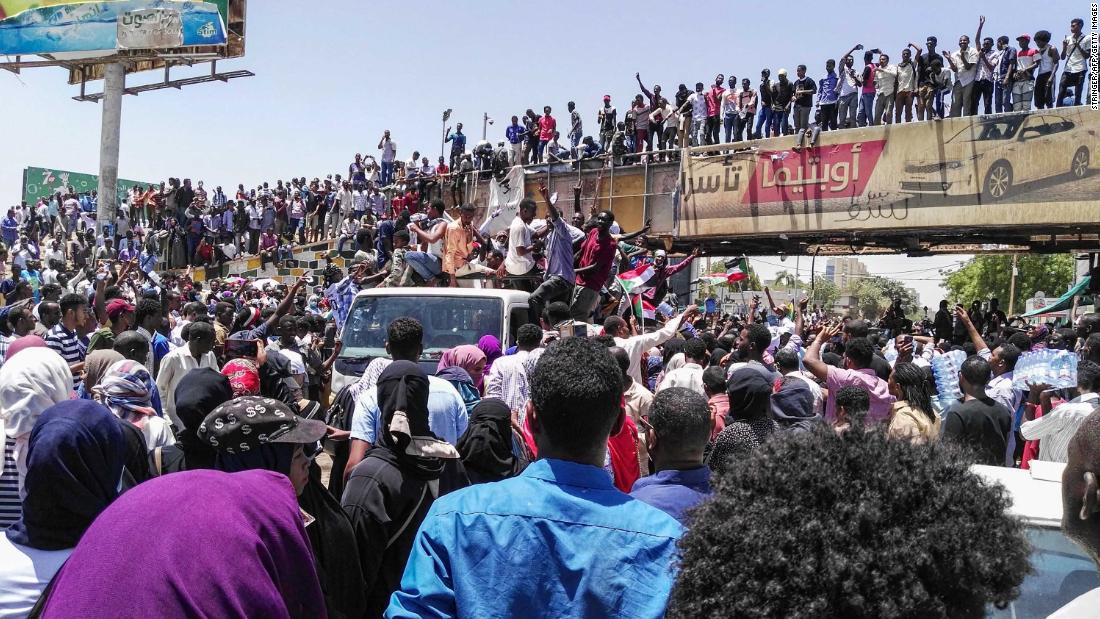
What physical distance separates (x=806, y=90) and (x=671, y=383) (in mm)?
11693

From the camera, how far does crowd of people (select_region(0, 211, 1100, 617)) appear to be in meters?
1.41

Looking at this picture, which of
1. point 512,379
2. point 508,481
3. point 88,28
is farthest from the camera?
point 88,28

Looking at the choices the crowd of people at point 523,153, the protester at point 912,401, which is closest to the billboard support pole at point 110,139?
the crowd of people at point 523,153

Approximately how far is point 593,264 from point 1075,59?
915cm

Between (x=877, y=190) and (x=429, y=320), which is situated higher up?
(x=877, y=190)

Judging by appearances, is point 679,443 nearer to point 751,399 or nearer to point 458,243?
point 751,399

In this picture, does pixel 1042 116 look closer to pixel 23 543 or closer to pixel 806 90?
pixel 806 90

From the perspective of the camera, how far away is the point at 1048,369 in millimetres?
5836

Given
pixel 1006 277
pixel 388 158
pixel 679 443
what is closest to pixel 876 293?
pixel 1006 277

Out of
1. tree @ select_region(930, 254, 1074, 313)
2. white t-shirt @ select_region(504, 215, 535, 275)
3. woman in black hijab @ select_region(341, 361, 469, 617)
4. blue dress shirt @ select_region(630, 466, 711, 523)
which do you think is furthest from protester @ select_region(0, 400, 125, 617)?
tree @ select_region(930, 254, 1074, 313)

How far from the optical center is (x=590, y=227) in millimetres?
9477

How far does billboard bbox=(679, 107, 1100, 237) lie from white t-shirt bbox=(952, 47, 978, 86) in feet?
2.27

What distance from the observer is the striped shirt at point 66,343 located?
21.2 feet

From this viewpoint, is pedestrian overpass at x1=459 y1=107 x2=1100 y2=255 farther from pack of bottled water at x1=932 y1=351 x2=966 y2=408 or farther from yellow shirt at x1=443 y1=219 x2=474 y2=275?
pack of bottled water at x1=932 y1=351 x2=966 y2=408
